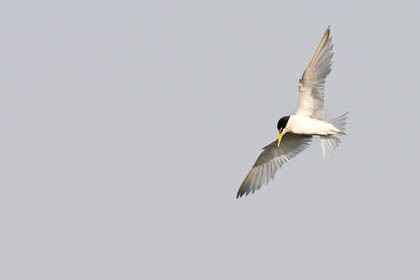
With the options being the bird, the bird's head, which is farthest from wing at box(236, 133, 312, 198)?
the bird's head

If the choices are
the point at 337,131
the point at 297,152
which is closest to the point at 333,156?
the point at 337,131

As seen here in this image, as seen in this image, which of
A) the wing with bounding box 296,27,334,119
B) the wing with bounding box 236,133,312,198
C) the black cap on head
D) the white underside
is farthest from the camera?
the wing with bounding box 236,133,312,198

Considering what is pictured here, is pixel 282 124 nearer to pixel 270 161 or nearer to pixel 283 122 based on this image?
pixel 283 122

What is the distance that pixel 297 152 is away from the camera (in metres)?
18.5

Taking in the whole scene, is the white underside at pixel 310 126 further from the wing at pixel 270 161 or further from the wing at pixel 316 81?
the wing at pixel 270 161

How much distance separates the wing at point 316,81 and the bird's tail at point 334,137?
354 mm

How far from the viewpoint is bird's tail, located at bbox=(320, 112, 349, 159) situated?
16891 millimetres

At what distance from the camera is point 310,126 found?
666 inches

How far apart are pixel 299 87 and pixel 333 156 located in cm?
141

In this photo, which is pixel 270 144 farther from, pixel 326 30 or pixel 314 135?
pixel 326 30

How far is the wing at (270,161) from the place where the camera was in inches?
724

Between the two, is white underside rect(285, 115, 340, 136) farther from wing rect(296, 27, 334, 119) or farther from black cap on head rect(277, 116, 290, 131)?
wing rect(296, 27, 334, 119)

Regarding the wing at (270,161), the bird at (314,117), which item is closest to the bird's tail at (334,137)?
the bird at (314,117)

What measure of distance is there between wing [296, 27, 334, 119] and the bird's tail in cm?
35
